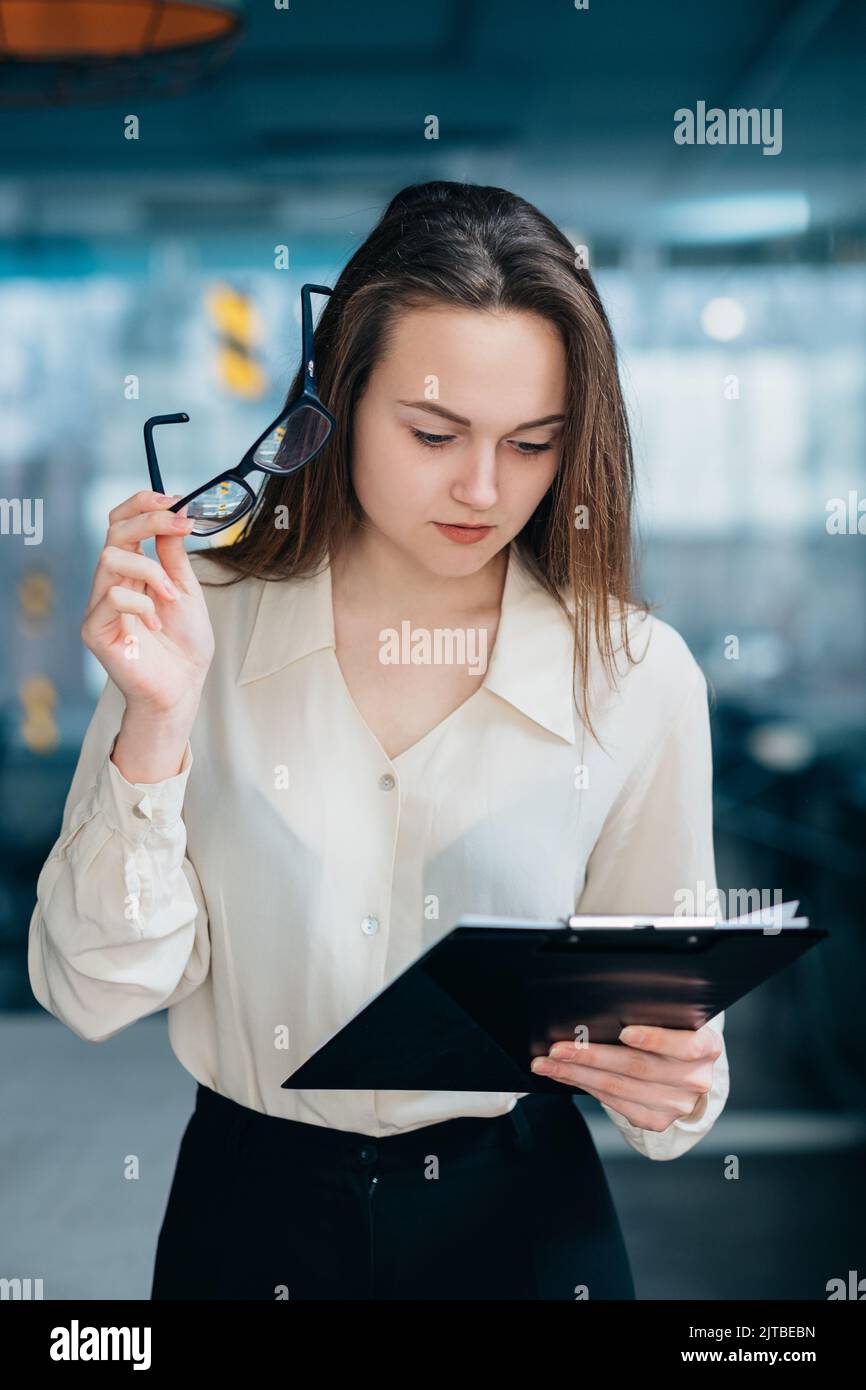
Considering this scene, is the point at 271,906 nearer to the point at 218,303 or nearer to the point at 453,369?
the point at 453,369

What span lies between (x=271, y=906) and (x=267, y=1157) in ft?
0.69

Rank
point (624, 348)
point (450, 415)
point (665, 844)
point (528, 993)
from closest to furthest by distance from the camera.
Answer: point (528, 993) < point (450, 415) < point (665, 844) < point (624, 348)

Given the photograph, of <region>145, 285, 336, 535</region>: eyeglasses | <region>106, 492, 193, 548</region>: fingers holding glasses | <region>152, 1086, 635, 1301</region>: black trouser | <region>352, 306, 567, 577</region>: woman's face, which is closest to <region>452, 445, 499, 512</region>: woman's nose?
<region>352, 306, 567, 577</region>: woman's face

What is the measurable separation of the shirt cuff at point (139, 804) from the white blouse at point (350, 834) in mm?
44

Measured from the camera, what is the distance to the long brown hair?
3.92 ft

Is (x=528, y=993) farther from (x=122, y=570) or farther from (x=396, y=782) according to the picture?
(x=122, y=570)

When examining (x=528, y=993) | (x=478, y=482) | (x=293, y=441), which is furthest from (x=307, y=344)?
(x=528, y=993)

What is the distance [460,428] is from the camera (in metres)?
1.18

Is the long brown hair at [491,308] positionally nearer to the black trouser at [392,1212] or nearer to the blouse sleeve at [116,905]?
the blouse sleeve at [116,905]

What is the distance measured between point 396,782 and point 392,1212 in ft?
1.18

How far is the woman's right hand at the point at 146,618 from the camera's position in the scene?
109 centimetres

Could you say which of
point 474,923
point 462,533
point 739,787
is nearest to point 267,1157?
point 474,923

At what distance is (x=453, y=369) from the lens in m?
1.17

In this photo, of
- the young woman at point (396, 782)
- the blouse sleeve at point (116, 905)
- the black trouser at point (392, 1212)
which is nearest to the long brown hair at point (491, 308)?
the young woman at point (396, 782)
